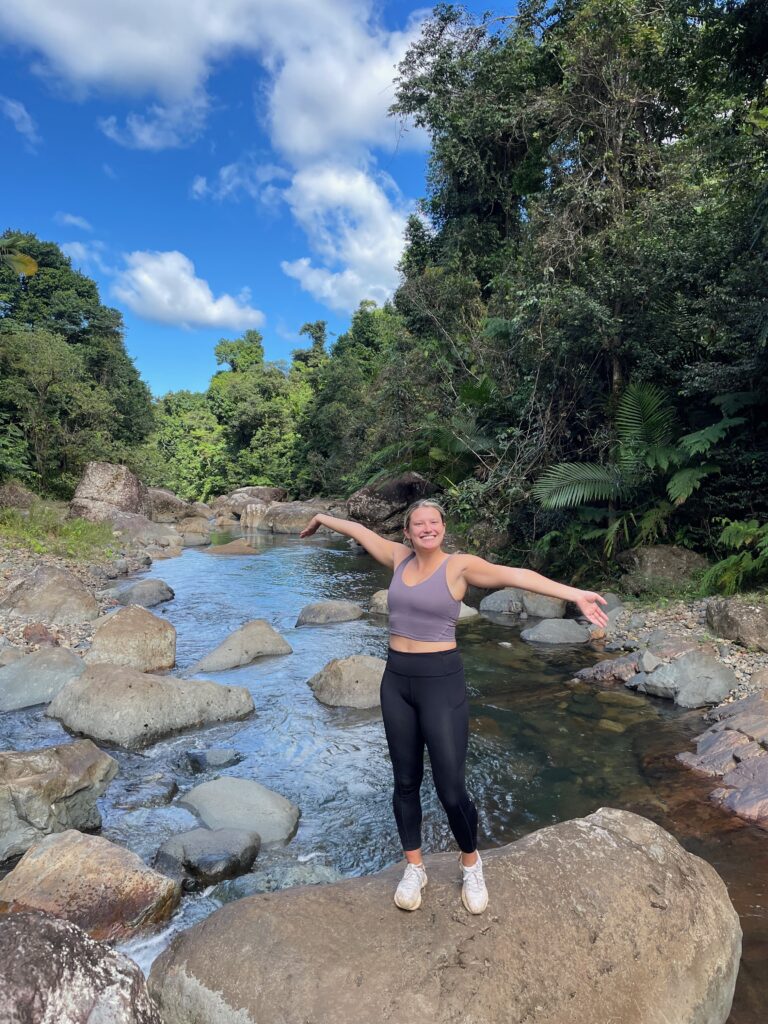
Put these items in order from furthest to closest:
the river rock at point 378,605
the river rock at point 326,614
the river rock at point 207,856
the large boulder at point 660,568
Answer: the river rock at point 378,605, the river rock at point 326,614, the large boulder at point 660,568, the river rock at point 207,856

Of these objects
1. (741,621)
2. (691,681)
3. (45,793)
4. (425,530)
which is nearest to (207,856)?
(45,793)

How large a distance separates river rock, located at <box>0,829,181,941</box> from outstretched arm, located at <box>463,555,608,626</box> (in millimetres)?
2845

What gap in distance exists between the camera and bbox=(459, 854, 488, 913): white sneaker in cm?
311

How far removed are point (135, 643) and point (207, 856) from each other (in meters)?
4.89

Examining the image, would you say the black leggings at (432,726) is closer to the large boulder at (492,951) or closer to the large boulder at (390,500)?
the large boulder at (492,951)

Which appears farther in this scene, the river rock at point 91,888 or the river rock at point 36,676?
the river rock at point 36,676

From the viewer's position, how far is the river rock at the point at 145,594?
1352 centimetres

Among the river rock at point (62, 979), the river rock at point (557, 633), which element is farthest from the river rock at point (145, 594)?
the river rock at point (62, 979)

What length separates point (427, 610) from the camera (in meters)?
3.20

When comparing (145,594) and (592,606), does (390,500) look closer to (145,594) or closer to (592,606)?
(145,594)

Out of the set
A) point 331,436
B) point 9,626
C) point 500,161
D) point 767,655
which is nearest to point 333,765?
point 767,655

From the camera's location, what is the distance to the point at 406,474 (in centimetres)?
2261

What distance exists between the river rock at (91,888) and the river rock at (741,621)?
282 inches

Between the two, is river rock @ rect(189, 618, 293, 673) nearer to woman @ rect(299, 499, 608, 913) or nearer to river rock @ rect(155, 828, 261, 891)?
river rock @ rect(155, 828, 261, 891)
